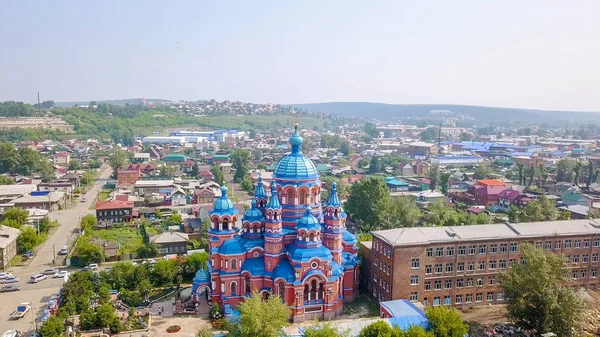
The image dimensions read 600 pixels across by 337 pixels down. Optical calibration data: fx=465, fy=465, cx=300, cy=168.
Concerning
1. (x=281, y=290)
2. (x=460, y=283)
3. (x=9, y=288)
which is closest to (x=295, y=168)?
(x=281, y=290)

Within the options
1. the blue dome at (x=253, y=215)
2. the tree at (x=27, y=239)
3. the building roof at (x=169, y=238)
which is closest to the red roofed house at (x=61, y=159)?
the tree at (x=27, y=239)

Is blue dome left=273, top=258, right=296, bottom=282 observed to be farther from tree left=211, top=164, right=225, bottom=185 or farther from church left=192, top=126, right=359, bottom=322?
tree left=211, top=164, right=225, bottom=185

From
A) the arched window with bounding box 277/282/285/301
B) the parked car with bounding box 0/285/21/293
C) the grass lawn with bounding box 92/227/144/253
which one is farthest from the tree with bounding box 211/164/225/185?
the arched window with bounding box 277/282/285/301

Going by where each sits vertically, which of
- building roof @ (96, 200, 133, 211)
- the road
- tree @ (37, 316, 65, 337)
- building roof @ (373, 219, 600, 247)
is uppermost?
building roof @ (373, 219, 600, 247)

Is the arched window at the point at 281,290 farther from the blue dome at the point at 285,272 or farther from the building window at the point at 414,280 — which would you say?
the building window at the point at 414,280

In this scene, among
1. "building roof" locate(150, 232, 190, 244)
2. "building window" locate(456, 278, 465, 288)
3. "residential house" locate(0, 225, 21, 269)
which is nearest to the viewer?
"building window" locate(456, 278, 465, 288)

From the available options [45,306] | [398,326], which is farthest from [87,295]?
[398,326]
